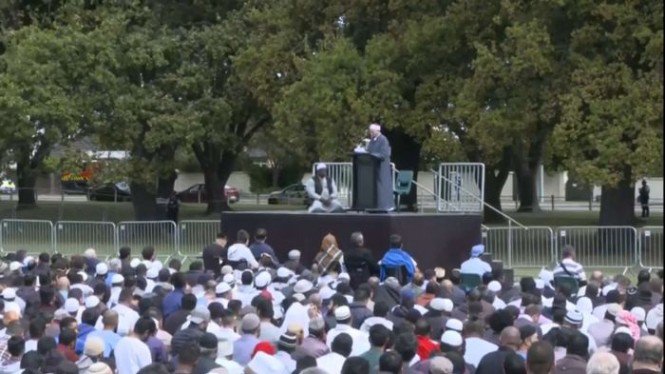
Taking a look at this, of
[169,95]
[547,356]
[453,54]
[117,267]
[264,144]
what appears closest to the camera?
[547,356]

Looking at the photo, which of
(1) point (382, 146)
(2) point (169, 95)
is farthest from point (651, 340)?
(2) point (169, 95)

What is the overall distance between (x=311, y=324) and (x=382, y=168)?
40.7ft

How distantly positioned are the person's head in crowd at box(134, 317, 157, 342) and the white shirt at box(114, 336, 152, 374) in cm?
24

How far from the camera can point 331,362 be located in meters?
10.3

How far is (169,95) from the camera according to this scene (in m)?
40.3

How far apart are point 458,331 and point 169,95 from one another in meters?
30.0

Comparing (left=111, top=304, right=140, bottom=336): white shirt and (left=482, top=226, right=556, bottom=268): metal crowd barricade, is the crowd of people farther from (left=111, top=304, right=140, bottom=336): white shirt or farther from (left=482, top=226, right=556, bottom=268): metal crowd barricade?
(left=482, top=226, right=556, bottom=268): metal crowd barricade

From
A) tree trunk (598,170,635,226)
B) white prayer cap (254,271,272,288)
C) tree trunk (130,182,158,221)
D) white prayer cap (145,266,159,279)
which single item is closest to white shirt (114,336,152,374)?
white prayer cap (254,271,272,288)

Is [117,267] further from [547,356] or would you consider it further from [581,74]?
[581,74]

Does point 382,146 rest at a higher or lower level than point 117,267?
higher

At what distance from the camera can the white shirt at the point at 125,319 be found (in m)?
12.3

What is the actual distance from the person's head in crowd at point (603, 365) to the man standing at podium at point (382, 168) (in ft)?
45.8

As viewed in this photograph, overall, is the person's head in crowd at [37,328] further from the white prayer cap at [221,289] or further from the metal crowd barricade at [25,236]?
the metal crowd barricade at [25,236]

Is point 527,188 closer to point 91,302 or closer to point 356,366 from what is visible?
point 91,302
